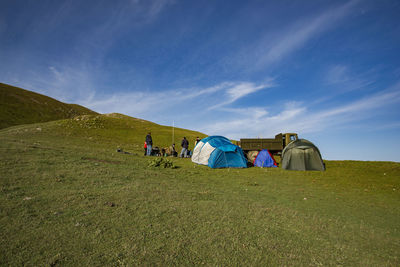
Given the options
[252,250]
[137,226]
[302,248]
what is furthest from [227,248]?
[137,226]

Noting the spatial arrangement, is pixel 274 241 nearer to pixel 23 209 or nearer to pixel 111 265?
pixel 111 265

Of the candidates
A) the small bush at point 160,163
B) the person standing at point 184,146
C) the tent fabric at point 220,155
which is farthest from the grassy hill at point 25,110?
the tent fabric at point 220,155

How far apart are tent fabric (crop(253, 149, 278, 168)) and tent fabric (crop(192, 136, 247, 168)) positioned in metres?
1.66

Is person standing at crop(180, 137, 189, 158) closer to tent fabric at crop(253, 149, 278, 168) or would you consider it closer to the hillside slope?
the hillside slope

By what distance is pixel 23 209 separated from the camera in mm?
5508

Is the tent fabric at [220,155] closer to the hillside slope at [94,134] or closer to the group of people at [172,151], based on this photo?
the group of people at [172,151]

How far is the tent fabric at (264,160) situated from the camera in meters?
19.8

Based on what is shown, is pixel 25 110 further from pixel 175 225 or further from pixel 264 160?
pixel 175 225

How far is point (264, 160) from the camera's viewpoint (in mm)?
19984

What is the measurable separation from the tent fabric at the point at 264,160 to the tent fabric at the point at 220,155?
166cm

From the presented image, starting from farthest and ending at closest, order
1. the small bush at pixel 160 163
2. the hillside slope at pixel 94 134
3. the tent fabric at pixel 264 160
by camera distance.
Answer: the hillside slope at pixel 94 134 → the tent fabric at pixel 264 160 → the small bush at pixel 160 163

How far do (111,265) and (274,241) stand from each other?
3455 millimetres

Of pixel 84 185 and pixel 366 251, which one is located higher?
pixel 84 185

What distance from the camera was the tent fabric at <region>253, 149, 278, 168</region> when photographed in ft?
65.1
